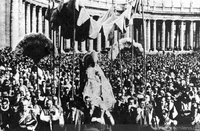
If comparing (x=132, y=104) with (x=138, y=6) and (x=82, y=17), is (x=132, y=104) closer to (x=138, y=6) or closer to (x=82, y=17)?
(x=82, y=17)

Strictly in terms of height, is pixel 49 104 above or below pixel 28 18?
below

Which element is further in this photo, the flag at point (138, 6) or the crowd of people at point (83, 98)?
the flag at point (138, 6)

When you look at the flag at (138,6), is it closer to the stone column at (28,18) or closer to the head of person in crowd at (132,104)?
the head of person in crowd at (132,104)

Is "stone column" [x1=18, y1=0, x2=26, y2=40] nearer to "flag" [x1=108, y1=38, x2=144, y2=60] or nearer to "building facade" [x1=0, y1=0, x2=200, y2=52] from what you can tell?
"building facade" [x1=0, y1=0, x2=200, y2=52]

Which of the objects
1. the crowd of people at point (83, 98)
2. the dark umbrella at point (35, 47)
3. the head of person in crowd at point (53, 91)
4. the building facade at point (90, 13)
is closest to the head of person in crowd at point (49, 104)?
the crowd of people at point (83, 98)

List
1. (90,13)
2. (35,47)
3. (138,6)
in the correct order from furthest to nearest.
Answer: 1. (90,13)
2. (138,6)
3. (35,47)

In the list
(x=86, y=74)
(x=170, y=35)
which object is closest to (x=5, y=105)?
(x=86, y=74)
